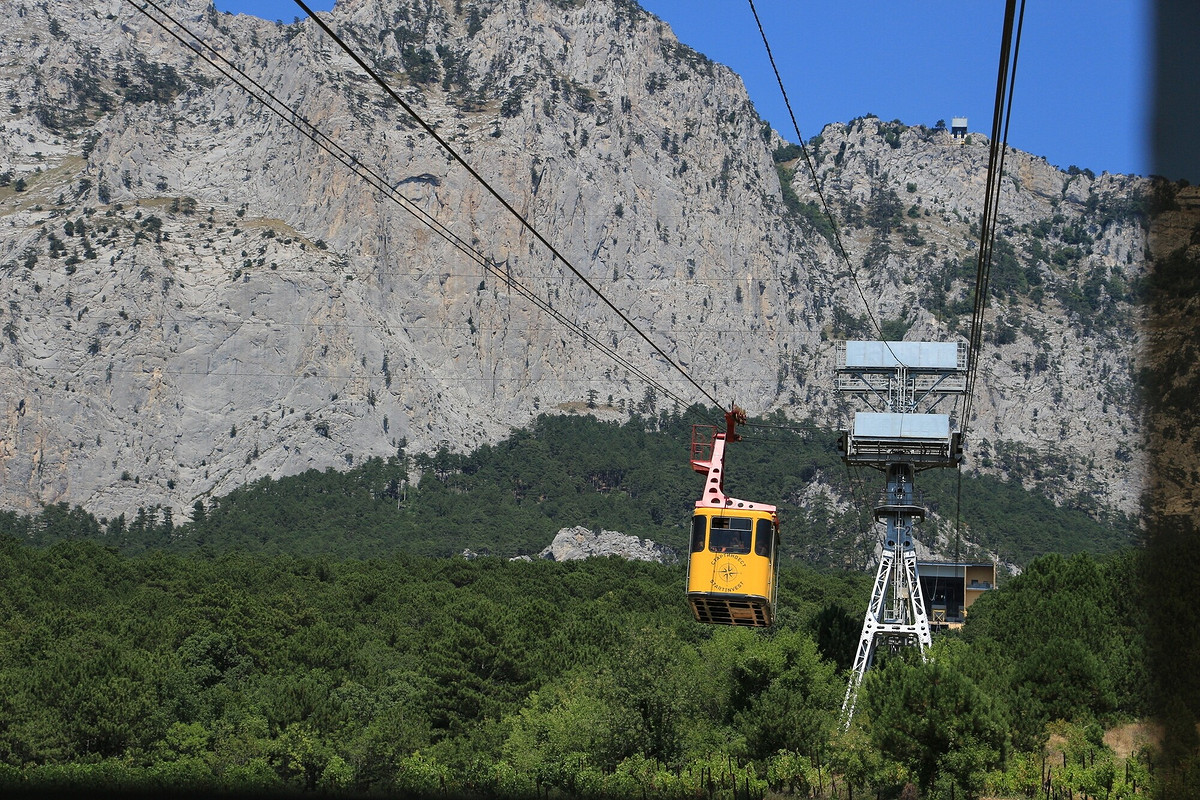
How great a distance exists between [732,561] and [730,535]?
0.67 meters

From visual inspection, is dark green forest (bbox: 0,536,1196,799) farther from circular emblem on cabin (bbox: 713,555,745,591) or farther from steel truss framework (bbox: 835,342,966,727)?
circular emblem on cabin (bbox: 713,555,745,591)

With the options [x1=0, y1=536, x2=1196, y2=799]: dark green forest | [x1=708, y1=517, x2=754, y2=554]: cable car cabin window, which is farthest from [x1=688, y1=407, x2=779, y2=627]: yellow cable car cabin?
[x1=0, y1=536, x2=1196, y2=799]: dark green forest

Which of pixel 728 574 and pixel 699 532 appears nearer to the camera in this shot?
pixel 728 574

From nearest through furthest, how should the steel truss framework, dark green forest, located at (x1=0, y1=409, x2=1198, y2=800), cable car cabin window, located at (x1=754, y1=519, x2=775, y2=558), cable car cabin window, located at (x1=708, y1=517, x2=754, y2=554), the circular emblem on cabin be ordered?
the circular emblem on cabin → cable car cabin window, located at (x1=754, y1=519, x2=775, y2=558) → cable car cabin window, located at (x1=708, y1=517, x2=754, y2=554) → dark green forest, located at (x1=0, y1=409, x2=1198, y2=800) → the steel truss framework

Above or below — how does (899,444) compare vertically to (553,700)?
above

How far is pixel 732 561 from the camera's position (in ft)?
116

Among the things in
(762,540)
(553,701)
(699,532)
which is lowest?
(553,701)

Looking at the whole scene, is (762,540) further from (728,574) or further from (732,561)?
(728,574)

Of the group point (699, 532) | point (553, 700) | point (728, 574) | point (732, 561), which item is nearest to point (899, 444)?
point (553, 700)

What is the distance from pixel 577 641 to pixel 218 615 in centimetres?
2505

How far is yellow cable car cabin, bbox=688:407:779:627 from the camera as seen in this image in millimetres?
35219

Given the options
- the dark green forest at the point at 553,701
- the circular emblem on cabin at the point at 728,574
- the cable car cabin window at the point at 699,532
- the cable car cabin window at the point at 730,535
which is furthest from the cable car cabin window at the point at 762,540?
the dark green forest at the point at 553,701

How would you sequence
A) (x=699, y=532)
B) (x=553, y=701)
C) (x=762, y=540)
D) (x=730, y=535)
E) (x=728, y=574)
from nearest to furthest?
(x=728, y=574), (x=762, y=540), (x=730, y=535), (x=699, y=532), (x=553, y=701)

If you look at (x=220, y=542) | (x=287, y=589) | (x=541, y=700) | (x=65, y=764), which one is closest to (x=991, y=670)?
(x=541, y=700)
